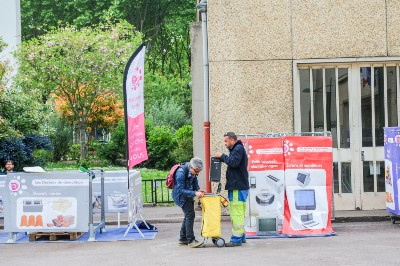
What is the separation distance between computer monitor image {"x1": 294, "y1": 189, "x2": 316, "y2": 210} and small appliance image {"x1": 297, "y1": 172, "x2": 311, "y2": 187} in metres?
0.14

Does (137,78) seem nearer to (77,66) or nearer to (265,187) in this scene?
(265,187)

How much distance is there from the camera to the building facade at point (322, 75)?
16594mm

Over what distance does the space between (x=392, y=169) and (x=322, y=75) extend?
3.09 meters

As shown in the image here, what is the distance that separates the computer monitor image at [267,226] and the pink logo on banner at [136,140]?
274cm

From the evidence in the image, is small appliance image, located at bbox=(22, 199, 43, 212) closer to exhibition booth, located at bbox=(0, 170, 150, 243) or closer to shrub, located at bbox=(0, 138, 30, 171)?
exhibition booth, located at bbox=(0, 170, 150, 243)

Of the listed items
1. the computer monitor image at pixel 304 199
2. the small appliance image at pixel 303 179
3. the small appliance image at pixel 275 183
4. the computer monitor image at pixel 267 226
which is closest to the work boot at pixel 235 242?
the computer monitor image at pixel 267 226

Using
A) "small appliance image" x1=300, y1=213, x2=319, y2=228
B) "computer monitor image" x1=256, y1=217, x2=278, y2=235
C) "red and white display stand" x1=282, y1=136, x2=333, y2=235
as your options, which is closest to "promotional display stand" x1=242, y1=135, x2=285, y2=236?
"computer monitor image" x1=256, y1=217, x2=278, y2=235

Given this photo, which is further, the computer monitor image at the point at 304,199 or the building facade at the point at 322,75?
the building facade at the point at 322,75

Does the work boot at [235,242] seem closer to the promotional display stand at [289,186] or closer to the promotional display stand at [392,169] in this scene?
the promotional display stand at [289,186]

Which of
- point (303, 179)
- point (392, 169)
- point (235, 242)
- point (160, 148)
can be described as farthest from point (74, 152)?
point (235, 242)

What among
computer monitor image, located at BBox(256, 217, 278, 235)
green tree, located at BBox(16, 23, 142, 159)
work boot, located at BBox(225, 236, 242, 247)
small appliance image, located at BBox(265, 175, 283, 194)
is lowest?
work boot, located at BBox(225, 236, 242, 247)

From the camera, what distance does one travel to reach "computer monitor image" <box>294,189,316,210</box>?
541 inches

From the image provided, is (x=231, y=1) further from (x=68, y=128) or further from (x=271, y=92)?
(x=68, y=128)

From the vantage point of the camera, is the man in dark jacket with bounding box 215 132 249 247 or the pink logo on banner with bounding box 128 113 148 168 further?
the pink logo on banner with bounding box 128 113 148 168
